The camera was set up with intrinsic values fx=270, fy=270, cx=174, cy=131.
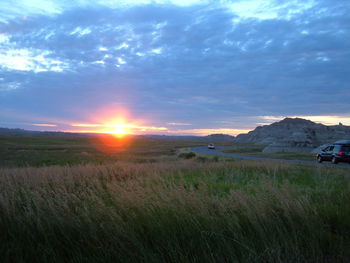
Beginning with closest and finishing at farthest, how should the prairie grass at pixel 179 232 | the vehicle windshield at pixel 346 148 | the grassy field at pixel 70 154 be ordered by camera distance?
the prairie grass at pixel 179 232 → the vehicle windshield at pixel 346 148 → the grassy field at pixel 70 154

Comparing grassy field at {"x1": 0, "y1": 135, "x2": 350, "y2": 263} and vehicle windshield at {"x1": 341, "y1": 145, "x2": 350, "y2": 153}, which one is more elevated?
vehicle windshield at {"x1": 341, "y1": 145, "x2": 350, "y2": 153}

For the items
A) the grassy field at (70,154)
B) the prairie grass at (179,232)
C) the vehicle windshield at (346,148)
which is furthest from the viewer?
the grassy field at (70,154)

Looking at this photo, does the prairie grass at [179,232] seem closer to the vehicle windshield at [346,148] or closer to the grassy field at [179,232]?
the grassy field at [179,232]

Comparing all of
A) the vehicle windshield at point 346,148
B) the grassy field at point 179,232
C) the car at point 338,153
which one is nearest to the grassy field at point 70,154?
the grassy field at point 179,232

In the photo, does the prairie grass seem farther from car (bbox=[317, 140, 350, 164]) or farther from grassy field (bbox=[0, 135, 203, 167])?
car (bbox=[317, 140, 350, 164])

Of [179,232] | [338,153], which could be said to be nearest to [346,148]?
[338,153]

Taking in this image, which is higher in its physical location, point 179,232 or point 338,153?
point 338,153

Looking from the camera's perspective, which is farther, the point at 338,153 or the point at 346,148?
the point at 338,153

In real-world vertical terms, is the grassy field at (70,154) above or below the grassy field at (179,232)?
below

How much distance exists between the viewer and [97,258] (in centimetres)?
363

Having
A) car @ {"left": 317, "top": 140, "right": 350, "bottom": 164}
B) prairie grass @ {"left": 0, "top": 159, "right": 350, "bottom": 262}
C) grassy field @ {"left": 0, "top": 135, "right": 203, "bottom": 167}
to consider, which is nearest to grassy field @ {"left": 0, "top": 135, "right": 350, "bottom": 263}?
prairie grass @ {"left": 0, "top": 159, "right": 350, "bottom": 262}

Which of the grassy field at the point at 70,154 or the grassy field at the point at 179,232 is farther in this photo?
the grassy field at the point at 70,154

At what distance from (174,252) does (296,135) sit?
62.4m

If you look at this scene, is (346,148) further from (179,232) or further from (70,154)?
(70,154)
